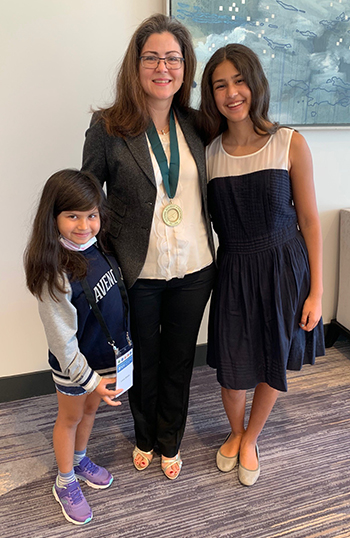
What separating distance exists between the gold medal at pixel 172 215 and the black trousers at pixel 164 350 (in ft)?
0.70

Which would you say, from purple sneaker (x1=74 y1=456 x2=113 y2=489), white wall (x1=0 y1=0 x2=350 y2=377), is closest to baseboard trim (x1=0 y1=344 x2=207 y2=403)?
white wall (x1=0 y1=0 x2=350 y2=377)

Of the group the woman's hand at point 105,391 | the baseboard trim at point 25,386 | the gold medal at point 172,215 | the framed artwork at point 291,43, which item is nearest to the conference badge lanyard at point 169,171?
the gold medal at point 172,215

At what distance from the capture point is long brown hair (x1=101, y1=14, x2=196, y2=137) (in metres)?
1.30

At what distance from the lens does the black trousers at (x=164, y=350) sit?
58.3 inches

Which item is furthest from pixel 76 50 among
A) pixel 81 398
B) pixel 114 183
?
pixel 81 398

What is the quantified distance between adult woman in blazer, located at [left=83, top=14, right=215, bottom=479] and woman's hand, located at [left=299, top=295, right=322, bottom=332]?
38 cm

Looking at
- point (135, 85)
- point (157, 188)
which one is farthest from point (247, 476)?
point (135, 85)

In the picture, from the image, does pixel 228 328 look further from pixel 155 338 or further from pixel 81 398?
pixel 81 398

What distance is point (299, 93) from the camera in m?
2.10

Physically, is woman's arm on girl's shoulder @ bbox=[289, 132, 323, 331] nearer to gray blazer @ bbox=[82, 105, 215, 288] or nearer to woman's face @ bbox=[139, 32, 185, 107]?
→ gray blazer @ bbox=[82, 105, 215, 288]

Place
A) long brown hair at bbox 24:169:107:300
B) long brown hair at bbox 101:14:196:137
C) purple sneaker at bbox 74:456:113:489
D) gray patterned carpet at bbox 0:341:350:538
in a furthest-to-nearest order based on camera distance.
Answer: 1. purple sneaker at bbox 74:456:113:489
2. gray patterned carpet at bbox 0:341:350:538
3. long brown hair at bbox 101:14:196:137
4. long brown hair at bbox 24:169:107:300

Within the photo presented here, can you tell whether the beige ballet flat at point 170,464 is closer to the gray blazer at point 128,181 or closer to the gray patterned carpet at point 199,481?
the gray patterned carpet at point 199,481

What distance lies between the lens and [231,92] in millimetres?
1320

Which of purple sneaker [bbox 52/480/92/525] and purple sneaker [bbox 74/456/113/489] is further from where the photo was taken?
purple sneaker [bbox 74/456/113/489]
